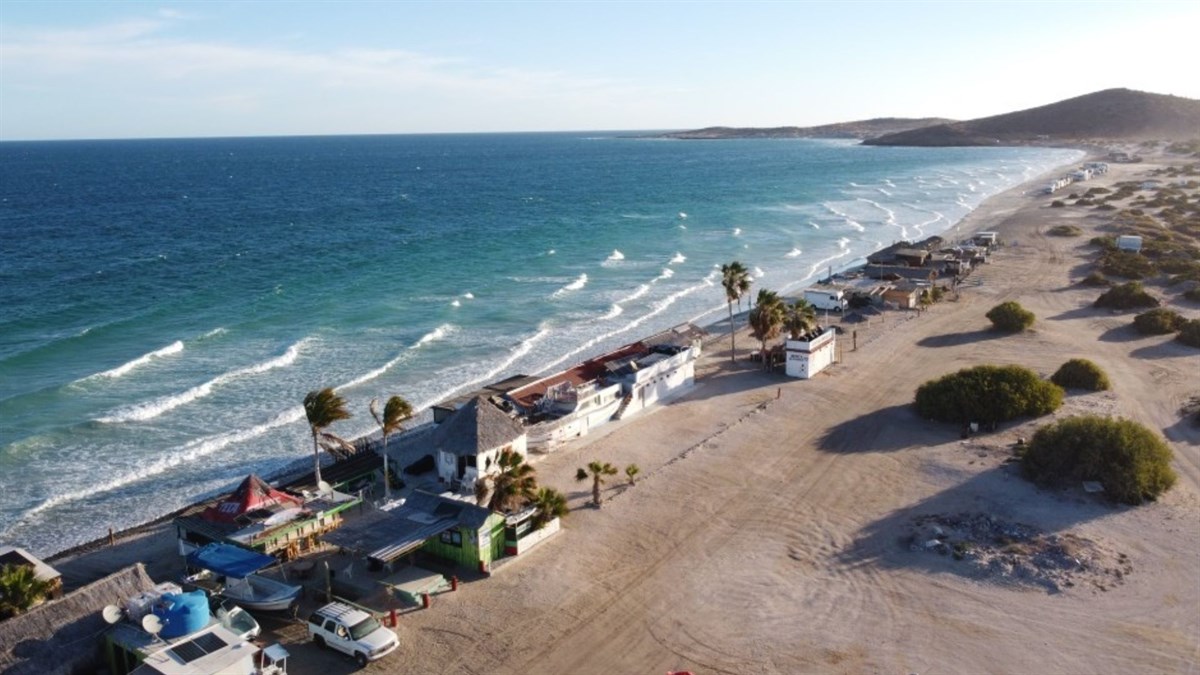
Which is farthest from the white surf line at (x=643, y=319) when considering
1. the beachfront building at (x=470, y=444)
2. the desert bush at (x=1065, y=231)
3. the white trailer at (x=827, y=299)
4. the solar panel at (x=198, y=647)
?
the desert bush at (x=1065, y=231)

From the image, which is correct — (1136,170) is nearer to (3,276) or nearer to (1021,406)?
(1021,406)

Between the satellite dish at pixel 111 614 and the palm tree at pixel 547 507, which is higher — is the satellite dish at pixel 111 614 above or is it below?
above

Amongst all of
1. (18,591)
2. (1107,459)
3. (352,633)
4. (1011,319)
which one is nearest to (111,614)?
(18,591)

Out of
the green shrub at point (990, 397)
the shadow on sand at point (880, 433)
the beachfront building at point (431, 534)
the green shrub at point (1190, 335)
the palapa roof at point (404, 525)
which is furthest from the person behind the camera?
the green shrub at point (1190, 335)

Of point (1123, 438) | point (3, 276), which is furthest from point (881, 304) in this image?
point (3, 276)

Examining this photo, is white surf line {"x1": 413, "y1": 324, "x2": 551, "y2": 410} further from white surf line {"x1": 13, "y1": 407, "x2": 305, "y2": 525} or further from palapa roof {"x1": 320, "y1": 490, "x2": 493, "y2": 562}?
palapa roof {"x1": 320, "y1": 490, "x2": 493, "y2": 562}

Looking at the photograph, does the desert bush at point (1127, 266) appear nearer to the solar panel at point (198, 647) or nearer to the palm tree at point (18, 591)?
the solar panel at point (198, 647)

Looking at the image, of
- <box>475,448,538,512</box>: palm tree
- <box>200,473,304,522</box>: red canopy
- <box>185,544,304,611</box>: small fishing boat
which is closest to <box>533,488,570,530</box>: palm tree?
<box>475,448,538,512</box>: palm tree

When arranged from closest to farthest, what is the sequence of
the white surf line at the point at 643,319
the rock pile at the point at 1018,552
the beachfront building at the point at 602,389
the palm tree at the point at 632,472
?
the rock pile at the point at 1018,552 → the palm tree at the point at 632,472 → the beachfront building at the point at 602,389 → the white surf line at the point at 643,319
